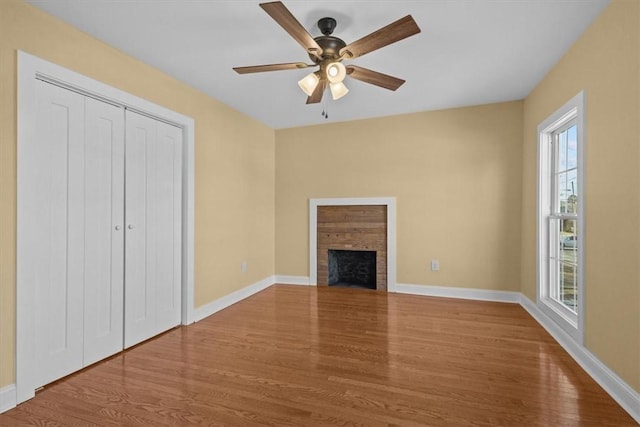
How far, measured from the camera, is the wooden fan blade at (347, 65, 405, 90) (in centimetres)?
228

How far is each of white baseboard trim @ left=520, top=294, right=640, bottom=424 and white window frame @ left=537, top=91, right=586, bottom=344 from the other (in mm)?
59

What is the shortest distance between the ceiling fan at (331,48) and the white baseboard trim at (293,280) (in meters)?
2.88

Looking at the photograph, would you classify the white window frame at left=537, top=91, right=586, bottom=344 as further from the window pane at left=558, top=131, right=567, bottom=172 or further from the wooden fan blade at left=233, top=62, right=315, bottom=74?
the wooden fan blade at left=233, top=62, right=315, bottom=74

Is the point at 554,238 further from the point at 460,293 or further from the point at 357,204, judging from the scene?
the point at 357,204

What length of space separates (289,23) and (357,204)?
2993mm

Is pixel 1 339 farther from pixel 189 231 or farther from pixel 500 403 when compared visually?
pixel 500 403

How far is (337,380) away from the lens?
2096 mm

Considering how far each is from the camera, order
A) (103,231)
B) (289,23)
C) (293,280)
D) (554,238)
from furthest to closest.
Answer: (293,280), (554,238), (103,231), (289,23)

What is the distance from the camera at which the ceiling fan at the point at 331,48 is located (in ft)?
5.69

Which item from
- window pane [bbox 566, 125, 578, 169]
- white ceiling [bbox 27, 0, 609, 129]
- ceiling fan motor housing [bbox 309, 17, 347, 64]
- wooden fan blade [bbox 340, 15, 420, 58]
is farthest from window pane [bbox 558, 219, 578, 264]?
ceiling fan motor housing [bbox 309, 17, 347, 64]

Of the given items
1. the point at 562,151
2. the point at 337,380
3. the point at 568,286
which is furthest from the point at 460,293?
the point at 337,380

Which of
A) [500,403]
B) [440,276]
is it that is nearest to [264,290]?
[440,276]

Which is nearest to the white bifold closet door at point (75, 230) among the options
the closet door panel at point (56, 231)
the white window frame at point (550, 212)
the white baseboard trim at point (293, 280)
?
the closet door panel at point (56, 231)

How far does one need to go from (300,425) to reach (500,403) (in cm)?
116
